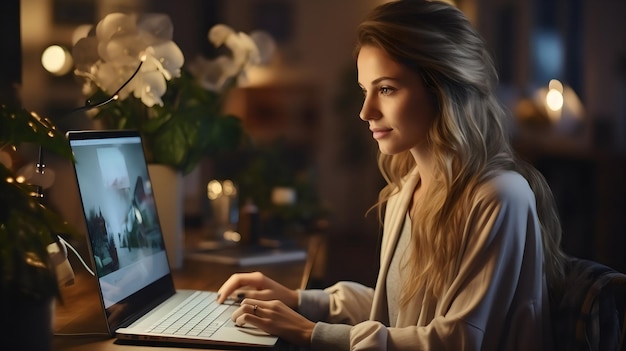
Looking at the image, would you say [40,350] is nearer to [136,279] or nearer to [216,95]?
[136,279]

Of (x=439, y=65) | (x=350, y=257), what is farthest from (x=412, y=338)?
(x=350, y=257)

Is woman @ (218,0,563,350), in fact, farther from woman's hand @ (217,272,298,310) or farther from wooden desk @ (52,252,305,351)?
wooden desk @ (52,252,305,351)

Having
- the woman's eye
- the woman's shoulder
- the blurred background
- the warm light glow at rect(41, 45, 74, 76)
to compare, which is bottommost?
the blurred background

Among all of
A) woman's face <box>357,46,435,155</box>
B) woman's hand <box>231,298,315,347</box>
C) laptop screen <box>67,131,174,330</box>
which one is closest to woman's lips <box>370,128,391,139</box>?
woman's face <box>357,46,435,155</box>

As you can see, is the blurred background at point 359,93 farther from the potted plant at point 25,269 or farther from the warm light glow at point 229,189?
the potted plant at point 25,269

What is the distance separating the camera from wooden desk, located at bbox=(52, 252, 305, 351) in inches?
50.1

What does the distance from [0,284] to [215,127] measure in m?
1.20

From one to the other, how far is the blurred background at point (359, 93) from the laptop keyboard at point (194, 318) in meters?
2.33

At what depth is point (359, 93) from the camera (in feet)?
25.3

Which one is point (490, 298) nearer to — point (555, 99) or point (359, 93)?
point (555, 99)

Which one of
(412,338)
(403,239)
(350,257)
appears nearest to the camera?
(412,338)

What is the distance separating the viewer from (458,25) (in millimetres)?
1460

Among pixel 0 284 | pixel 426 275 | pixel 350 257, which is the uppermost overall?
pixel 0 284

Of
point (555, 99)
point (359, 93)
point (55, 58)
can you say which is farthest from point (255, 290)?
point (359, 93)
